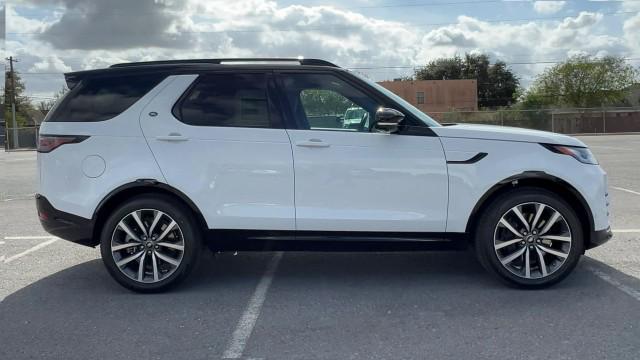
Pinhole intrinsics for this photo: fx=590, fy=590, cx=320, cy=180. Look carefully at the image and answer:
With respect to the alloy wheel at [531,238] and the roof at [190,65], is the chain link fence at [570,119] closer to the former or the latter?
the alloy wheel at [531,238]

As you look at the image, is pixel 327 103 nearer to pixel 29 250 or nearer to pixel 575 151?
pixel 575 151

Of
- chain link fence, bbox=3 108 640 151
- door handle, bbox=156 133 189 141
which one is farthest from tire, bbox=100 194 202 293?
chain link fence, bbox=3 108 640 151

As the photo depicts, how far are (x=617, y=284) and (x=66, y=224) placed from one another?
4696mm

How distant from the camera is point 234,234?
4918mm

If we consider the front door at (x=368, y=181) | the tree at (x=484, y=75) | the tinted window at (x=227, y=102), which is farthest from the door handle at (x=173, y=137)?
the tree at (x=484, y=75)

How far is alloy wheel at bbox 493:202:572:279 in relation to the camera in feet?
15.8

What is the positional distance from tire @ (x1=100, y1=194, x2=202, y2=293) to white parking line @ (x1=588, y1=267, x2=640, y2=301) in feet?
11.5

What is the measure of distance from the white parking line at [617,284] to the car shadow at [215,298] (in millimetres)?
68

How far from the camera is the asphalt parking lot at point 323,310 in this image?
3.84m

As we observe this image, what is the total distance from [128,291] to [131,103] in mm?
1622

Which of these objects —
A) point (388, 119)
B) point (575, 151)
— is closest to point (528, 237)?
point (575, 151)

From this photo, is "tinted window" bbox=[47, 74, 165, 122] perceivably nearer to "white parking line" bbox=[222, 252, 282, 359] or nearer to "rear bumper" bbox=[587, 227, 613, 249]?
"white parking line" bbox=[222, 252, 282, 359]

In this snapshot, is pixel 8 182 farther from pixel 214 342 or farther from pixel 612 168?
pixel 612 168

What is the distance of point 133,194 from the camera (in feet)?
16.4
